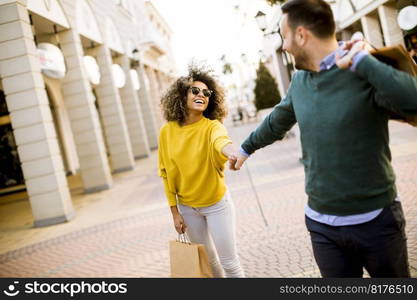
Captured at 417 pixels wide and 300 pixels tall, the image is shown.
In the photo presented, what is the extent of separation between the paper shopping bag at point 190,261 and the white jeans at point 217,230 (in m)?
0.30

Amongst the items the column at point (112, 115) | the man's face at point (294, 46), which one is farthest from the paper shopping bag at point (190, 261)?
the column at point (112, 115)

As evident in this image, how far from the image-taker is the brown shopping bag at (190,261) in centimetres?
265

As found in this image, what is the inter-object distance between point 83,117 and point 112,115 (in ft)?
11.9

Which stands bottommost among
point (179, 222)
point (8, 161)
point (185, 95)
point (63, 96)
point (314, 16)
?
point (179, 222)

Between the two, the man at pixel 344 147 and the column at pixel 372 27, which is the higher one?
the column at pixel 372 27

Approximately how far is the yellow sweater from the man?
1.06 metres

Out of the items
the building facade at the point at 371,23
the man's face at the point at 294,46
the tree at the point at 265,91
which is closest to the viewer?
the man's face at the point at 294,46

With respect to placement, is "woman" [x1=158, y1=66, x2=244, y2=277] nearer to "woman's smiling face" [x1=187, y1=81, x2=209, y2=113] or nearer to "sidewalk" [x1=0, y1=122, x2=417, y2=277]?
"woman's smiling face" [x1=187, y1=81, x2=209, y2=113]

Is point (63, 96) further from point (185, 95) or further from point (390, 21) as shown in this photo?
point (390, 21)

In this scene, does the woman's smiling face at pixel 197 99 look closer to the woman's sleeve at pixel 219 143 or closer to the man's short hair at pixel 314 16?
→ the woman's sleeve at pixel 219 143

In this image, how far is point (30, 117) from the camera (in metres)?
8.97

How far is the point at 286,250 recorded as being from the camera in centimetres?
461


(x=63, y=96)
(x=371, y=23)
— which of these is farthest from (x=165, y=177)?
(x=371, y=23)

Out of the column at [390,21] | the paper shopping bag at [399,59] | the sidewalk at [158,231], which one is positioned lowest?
the sidewalk at [158,231]
